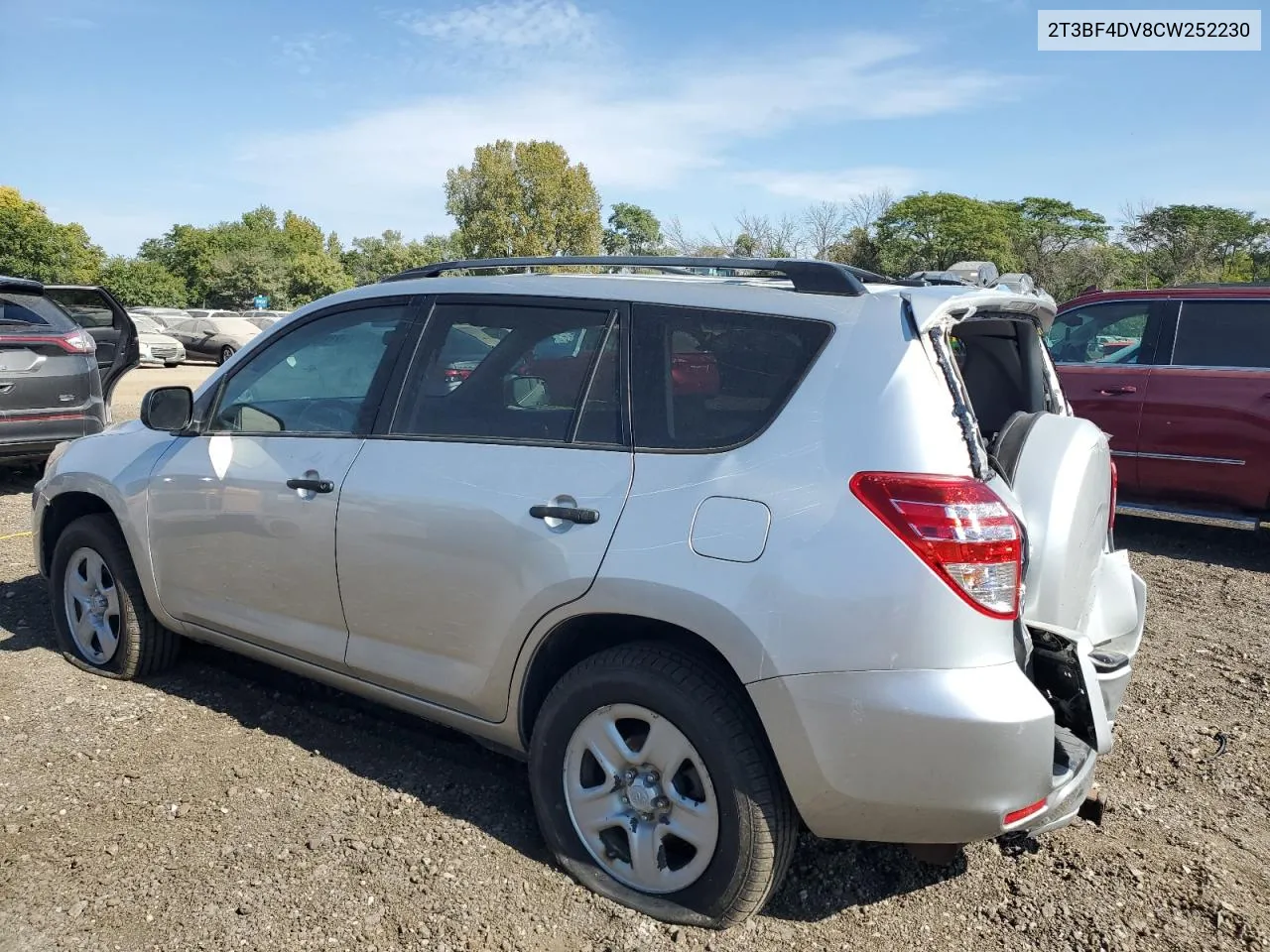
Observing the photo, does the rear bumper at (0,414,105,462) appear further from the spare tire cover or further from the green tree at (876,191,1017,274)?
the green tree at (876,191,1017,274)

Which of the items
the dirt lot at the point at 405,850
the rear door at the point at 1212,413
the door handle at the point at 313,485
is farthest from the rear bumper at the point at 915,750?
the rear door at the point at 1212,413

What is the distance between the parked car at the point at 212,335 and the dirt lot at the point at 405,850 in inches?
966

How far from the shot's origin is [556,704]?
9.14 ft

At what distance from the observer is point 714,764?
2.49m

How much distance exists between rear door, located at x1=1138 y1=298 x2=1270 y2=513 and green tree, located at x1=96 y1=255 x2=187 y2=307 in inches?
2300

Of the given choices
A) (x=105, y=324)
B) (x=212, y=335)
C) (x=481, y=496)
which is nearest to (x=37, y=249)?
(x=212, y=335)

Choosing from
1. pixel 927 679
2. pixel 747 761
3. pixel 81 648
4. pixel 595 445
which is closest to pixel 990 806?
pixel 927 679

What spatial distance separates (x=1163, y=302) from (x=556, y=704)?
20.9 ft

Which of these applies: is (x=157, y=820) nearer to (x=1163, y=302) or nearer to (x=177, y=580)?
(x=177, y=580)

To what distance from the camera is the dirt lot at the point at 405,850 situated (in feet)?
8.79

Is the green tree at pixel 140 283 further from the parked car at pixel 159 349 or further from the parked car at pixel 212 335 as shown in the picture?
the parked car at pixel 159 349

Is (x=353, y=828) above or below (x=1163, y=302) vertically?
below

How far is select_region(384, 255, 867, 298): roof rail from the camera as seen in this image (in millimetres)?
2633

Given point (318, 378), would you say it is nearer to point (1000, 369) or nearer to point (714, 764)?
point (714, 764)
